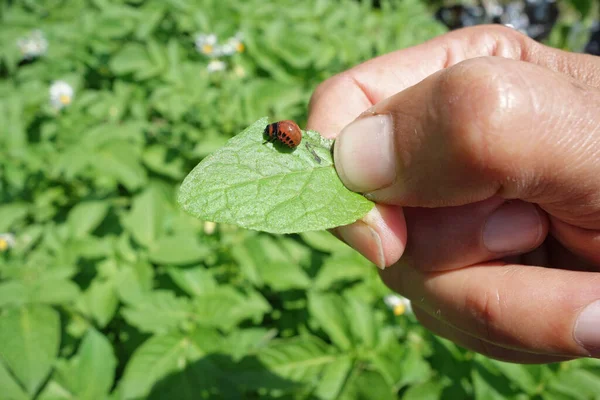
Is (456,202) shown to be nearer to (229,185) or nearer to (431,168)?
(431,168)

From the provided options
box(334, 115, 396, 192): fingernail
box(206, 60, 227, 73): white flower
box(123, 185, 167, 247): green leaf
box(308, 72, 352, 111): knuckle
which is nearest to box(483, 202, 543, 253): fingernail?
box(334, 115, 396, 192): fingernail

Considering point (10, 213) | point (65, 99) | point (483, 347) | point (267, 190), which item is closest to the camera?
point (267, 190)

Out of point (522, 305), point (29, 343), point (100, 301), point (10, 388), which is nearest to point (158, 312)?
point (100, 301)

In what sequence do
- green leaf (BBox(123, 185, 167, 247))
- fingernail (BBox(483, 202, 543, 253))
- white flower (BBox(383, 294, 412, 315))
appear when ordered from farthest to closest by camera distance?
white flower (BBox(383, 294, 412, 315)) < green leaf (BBox(123, 185, 167, 247)) < fingernail (BBox(483, 202, 543, 253))

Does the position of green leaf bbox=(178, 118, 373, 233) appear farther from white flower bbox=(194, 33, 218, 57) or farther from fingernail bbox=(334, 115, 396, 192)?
white flower bbox=(194, 33, 218, 57)

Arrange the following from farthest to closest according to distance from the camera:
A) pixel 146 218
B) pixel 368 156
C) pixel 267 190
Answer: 1. pixel 146 218
2. pixel 368 156
3. pixel 267 190

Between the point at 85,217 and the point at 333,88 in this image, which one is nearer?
the point at 333,88

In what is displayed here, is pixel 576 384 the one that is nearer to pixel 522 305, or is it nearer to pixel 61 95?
pixel 522 305
